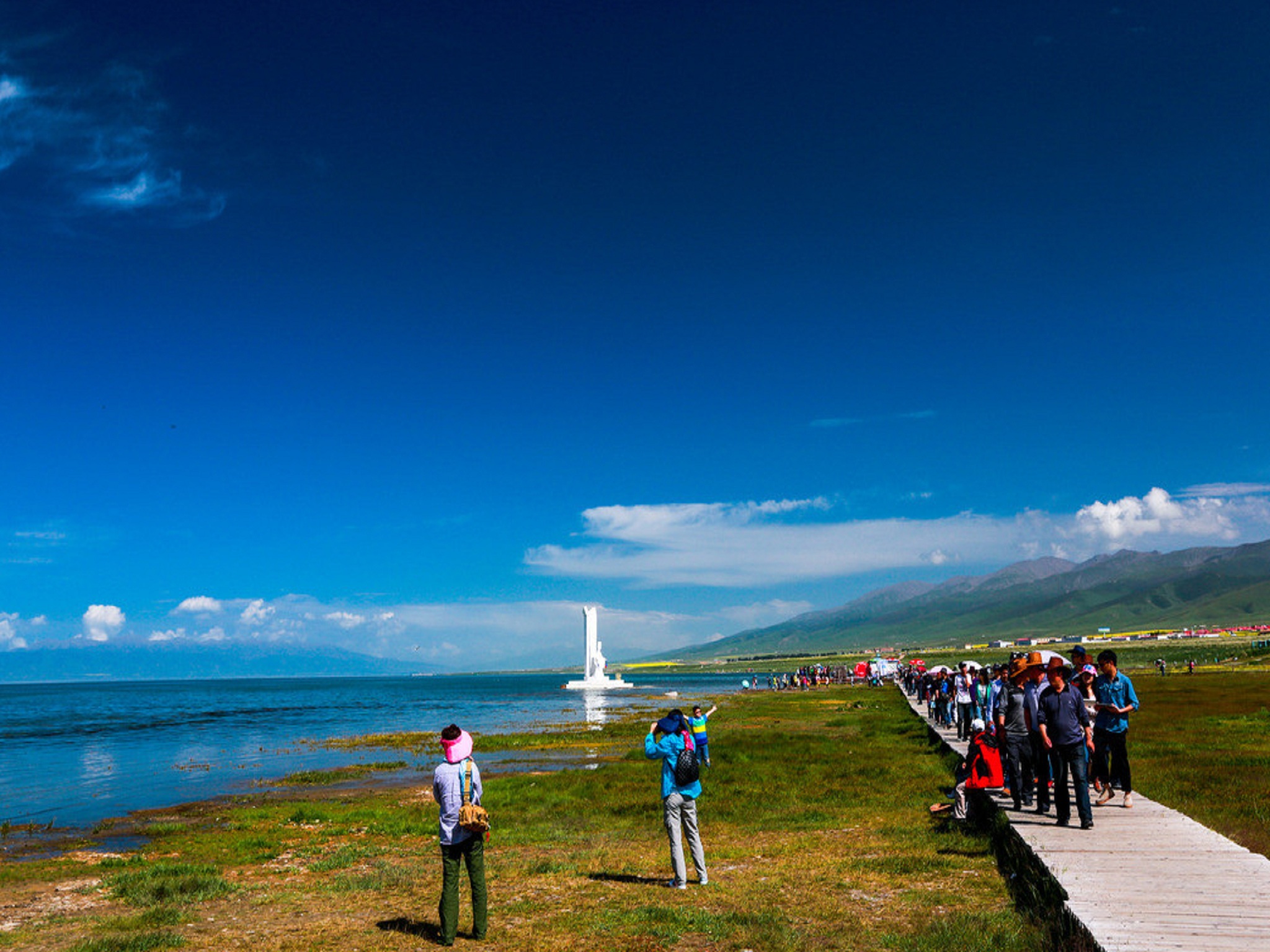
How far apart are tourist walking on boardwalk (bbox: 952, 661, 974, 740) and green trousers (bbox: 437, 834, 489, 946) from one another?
19.0 metres

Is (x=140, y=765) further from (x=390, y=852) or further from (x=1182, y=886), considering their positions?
(x=1182, y=886)

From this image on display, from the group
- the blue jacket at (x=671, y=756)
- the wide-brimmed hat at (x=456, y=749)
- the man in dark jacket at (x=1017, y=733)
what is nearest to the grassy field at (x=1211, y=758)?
the man in dark jacket at (x=1017, y=733)

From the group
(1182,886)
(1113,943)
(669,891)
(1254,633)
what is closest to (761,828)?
(669,891)

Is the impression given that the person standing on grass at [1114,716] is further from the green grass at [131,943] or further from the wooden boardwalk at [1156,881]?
the green grass at [131,943]

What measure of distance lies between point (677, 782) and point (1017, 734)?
21.7ft

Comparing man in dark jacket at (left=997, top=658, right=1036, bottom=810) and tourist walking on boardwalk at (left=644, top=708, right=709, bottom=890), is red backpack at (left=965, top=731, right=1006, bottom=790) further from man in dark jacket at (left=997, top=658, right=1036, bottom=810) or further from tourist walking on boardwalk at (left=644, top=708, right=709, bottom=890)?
tourist walking on boardwalk at (left=644, top=708, right=709, bottom=890)

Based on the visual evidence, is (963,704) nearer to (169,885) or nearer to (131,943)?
(169,885)

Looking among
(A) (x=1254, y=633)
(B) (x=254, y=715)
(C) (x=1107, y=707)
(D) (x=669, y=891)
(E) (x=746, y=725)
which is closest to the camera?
(D) (x=669, y=891)

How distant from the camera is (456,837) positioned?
10.9 metres

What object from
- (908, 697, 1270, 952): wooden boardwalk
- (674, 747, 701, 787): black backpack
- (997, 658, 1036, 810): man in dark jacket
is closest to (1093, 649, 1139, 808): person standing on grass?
(908, 697, 1270, 952): wooden boardwalk

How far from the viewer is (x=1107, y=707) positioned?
1501 cm

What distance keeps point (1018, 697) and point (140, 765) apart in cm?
4239

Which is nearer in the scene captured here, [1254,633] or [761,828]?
[761,828]

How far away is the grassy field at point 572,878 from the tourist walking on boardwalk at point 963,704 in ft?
4.51
